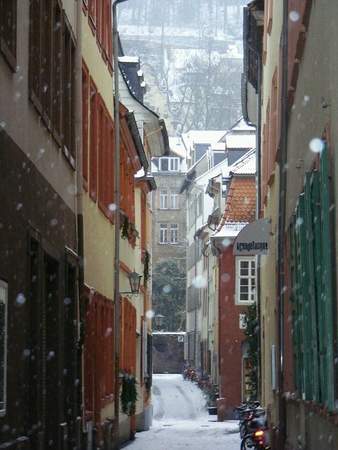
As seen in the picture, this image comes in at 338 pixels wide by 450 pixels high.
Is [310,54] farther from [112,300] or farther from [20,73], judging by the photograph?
[112,300]

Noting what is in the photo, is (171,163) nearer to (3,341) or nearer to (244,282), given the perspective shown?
(244,282)

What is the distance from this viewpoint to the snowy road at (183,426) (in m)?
27.1

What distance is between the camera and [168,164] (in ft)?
342

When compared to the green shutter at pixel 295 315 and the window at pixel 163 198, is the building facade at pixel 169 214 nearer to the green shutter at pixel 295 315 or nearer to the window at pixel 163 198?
the window at pixel 163 198

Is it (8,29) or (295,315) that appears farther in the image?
(295,315)

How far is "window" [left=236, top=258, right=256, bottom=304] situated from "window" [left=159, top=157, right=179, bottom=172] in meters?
56.3

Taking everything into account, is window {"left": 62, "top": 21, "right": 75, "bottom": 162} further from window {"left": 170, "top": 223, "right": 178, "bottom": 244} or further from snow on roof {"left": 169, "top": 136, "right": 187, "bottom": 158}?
window {"left": 170, "top": 223, "right": 178, "bottom": 244}

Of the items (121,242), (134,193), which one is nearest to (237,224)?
(134,193)

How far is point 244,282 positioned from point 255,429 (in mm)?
25262

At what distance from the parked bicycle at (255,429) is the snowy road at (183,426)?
Answer: 0.82 meters

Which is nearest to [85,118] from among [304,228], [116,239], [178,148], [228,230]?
[116,239]

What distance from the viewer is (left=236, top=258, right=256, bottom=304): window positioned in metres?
46.8

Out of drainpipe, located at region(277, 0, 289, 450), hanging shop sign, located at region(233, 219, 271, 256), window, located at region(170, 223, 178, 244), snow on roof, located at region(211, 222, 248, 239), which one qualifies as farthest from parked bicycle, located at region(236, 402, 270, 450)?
window, located at region(170, 223, 178, 244)

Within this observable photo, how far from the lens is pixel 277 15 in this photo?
813 inches
